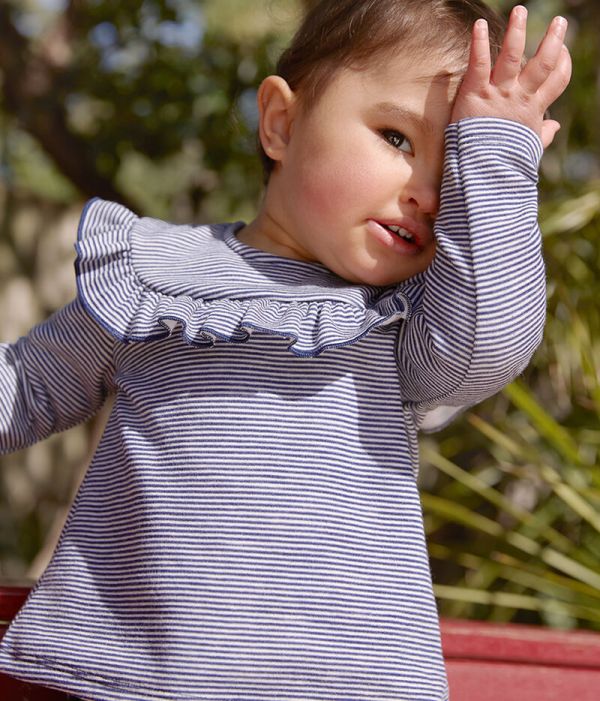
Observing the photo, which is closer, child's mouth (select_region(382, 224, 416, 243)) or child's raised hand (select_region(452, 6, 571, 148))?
child's raised hand (select_region(452, 6, 571, 148))

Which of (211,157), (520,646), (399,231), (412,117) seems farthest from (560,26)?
(211,157)

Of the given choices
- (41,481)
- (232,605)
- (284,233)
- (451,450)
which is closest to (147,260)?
(284,233)

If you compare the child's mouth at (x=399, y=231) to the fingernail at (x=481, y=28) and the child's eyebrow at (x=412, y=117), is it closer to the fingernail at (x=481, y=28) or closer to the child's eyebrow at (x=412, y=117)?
the child's eyebrow at (x=412, y=117)

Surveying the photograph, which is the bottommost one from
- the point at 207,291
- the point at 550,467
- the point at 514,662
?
the point at 550,467

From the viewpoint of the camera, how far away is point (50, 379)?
1.44 m

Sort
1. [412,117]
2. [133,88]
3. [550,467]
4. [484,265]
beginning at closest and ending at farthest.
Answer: [484,265], [412,117], [550,467], [133,88]

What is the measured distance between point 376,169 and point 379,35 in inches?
7.5

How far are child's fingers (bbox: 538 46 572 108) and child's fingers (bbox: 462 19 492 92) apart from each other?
8cm

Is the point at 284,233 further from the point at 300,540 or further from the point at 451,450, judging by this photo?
the point at 451,450

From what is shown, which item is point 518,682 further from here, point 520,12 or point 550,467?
Result: point 550,467

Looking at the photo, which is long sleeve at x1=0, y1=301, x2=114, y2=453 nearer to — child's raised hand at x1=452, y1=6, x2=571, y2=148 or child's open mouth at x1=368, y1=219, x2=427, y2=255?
child's open mouth at x1=368, y1=219, x2=427, y2=255

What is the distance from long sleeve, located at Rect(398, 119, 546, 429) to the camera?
1140 millimetres

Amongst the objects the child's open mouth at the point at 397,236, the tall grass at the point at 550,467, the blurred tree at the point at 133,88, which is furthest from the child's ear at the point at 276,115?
the blurred tree at the point at 133,88

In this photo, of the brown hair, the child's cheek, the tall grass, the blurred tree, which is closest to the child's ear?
the brown hair
